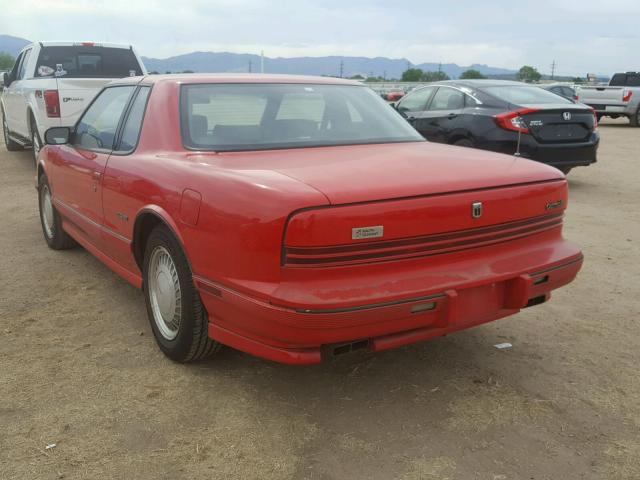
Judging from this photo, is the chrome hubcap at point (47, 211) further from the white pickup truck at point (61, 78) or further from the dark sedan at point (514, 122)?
the dark sedan at point (514, 122)

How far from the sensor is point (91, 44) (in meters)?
9.73

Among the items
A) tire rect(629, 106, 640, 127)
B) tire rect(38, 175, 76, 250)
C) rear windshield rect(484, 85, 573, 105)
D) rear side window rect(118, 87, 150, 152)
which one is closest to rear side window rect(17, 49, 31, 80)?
tire rect(38, 175, 76, 250)

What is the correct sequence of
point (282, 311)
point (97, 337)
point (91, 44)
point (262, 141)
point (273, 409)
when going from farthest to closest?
1. point (91, 44)
2. point (97, 337)
3. point (262, 141)
4. point (273, 409)
5. point (282, 311)

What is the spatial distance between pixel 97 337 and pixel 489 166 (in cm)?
245

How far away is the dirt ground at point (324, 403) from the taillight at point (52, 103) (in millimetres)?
4874

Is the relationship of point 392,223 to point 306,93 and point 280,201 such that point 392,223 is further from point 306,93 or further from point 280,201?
point 306,93

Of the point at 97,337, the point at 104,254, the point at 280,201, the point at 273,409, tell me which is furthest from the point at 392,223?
the point at 104,254

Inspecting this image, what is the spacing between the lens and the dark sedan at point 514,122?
8016mm

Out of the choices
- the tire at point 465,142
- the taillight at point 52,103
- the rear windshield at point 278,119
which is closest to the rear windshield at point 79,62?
the taillight at point 52,103

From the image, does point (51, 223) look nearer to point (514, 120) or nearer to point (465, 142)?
point (465, 142)

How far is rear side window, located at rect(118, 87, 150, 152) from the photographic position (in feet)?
12.4

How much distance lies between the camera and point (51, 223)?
5.62m

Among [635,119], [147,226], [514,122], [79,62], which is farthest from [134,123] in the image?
[635,119]

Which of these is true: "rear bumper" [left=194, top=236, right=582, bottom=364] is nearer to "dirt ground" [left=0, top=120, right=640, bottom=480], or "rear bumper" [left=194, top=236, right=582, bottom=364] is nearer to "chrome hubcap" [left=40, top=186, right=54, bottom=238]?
"dirt ground" [left=0, top=120, right=640, bottom=480]
